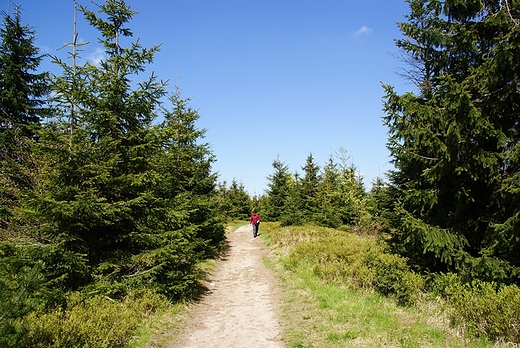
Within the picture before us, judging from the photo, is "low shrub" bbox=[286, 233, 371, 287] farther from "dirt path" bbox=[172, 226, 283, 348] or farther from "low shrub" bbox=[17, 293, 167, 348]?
"low shrub" bbox=[17, 293, 167, 348]

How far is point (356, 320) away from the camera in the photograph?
6.96 meters

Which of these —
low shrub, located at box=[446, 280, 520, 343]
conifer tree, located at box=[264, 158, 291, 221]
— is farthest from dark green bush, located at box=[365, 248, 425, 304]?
conifer tree, located at box=[264, 158, 291, 221]

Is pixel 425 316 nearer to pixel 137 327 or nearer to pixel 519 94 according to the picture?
pixel 519 94

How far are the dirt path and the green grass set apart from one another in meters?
0.50

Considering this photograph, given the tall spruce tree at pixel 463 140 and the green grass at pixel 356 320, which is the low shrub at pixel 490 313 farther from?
the tall spruce tree at pixel 463 140

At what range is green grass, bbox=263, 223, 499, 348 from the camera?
19.2 ft

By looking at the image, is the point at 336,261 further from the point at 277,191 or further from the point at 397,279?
Result: the point at 277,191

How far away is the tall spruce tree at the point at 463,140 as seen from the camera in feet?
24.3

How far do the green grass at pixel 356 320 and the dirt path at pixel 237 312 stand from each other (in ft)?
1.64

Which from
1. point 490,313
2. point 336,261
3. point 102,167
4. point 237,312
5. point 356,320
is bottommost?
point 237,312

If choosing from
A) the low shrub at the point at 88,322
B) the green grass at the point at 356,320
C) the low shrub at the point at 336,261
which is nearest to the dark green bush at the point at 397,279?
the green grass at the point at 356,320

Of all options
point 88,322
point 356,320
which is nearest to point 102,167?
point 88,322

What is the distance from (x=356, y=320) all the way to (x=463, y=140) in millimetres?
5654

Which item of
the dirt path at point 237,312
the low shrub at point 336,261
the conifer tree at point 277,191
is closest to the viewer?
the dirt path at point 237,312
